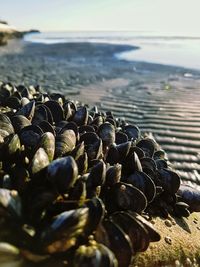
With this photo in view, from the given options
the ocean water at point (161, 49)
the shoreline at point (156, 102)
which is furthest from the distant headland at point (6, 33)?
the shoreline at point (156, 102)

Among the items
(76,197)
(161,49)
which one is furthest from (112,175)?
(161,49)

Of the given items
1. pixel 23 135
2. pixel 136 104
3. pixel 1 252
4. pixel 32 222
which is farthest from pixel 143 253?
pixel 136 104

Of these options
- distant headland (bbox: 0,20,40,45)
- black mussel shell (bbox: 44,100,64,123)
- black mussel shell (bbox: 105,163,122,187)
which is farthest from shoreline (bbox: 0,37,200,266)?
distant headland (bbox: 0,20,40,45)

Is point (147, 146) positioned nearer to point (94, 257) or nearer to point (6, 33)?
point (94, 257)

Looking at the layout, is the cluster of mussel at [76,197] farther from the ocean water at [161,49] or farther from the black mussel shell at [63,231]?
the ocean water at [161,49]

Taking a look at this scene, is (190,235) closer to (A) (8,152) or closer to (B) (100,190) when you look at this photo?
(B) (100,190)

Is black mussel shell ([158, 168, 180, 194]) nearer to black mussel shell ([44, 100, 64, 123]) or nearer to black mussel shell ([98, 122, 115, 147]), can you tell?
black mussel shell ([98, 122, 115, 147])
